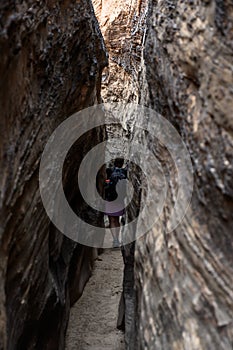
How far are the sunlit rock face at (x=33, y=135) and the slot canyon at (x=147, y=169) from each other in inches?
0.4

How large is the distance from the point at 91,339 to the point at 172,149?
2.92 metres

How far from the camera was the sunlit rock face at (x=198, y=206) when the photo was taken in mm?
2049

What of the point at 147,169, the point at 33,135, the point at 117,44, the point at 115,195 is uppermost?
the point at 117,44

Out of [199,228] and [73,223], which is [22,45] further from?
[73,223]

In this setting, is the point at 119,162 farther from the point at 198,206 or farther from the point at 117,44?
the point at 198,206

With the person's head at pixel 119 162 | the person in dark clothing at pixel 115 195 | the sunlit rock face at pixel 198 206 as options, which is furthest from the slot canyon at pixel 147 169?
the person's head at pixel 119 162

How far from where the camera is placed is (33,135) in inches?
116

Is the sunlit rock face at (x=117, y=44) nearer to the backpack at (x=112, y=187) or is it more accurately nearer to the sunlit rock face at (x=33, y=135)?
the backpack at (x=112, y=187)

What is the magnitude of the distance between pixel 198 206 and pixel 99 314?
3.41 m

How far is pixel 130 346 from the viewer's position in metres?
3.65

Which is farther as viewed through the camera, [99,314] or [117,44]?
[117,44]

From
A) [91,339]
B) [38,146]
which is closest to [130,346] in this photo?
[91,339]

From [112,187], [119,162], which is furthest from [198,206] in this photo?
[119,162]

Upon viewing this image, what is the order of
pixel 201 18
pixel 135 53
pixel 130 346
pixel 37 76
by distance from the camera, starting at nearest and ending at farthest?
pixel 201 18, pixel 37 76, pixel 130 346, pixel 135 53
